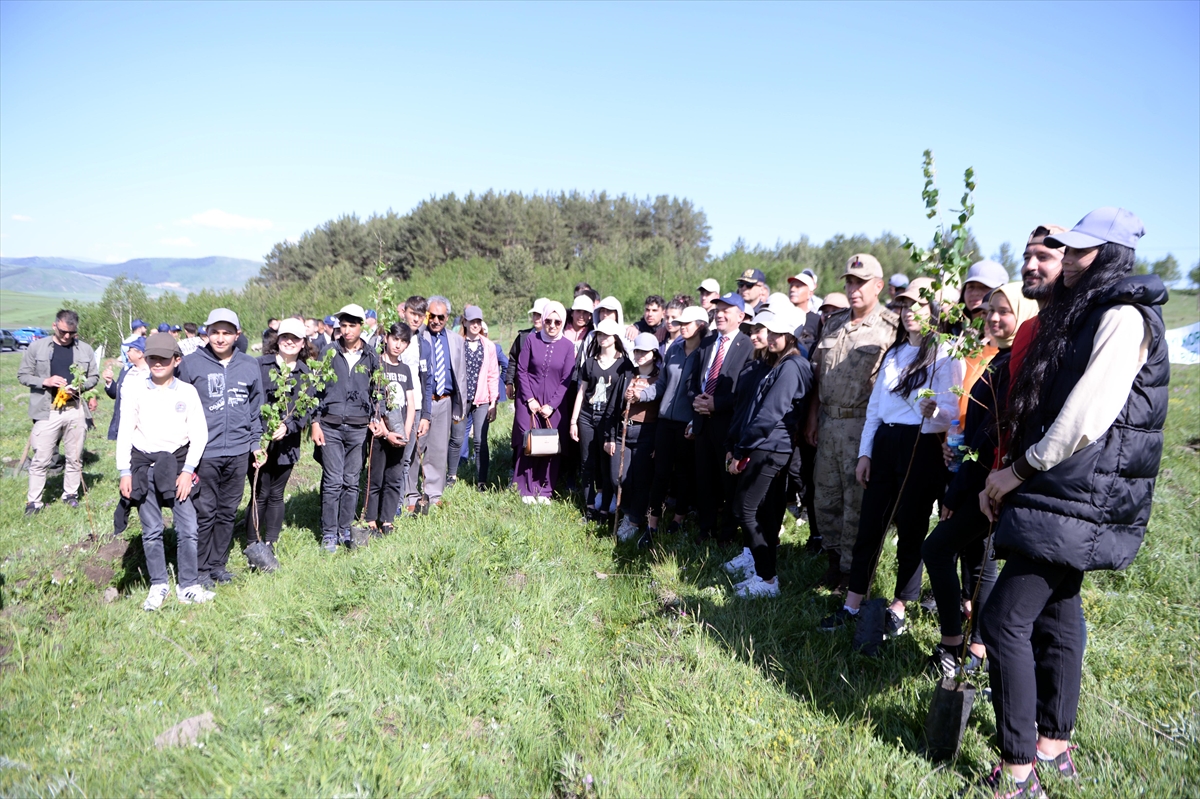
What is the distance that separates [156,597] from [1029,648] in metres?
5.54

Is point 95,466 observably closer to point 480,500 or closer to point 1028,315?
point 480,500

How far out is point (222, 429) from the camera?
527 cm

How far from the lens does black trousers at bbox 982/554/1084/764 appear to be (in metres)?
2.68

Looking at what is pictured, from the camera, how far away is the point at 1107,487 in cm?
252

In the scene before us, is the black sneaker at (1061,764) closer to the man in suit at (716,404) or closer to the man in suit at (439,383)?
the man in suit at (716,404)

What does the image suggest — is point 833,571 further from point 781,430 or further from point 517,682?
point 517,682

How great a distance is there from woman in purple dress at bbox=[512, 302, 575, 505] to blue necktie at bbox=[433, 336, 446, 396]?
0.83 meters

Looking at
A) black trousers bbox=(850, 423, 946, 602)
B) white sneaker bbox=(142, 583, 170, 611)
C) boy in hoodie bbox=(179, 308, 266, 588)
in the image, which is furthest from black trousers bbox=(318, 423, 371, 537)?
black trousers bbox=(850, 423, 946, 602)

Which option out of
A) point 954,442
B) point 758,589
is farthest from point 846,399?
point 758,589

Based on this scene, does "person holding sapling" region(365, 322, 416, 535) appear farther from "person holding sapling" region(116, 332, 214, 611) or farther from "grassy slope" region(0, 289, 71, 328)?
"grassy slope" region(0, 289, 71, 328)

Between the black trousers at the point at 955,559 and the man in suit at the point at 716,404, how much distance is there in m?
2.07

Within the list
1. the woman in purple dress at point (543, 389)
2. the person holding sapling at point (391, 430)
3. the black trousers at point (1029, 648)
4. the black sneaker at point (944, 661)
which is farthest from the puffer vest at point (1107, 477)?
the woman in purple dress at point (543, 389)

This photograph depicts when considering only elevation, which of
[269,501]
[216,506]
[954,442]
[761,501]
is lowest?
[269,501]

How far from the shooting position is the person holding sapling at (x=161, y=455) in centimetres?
492
